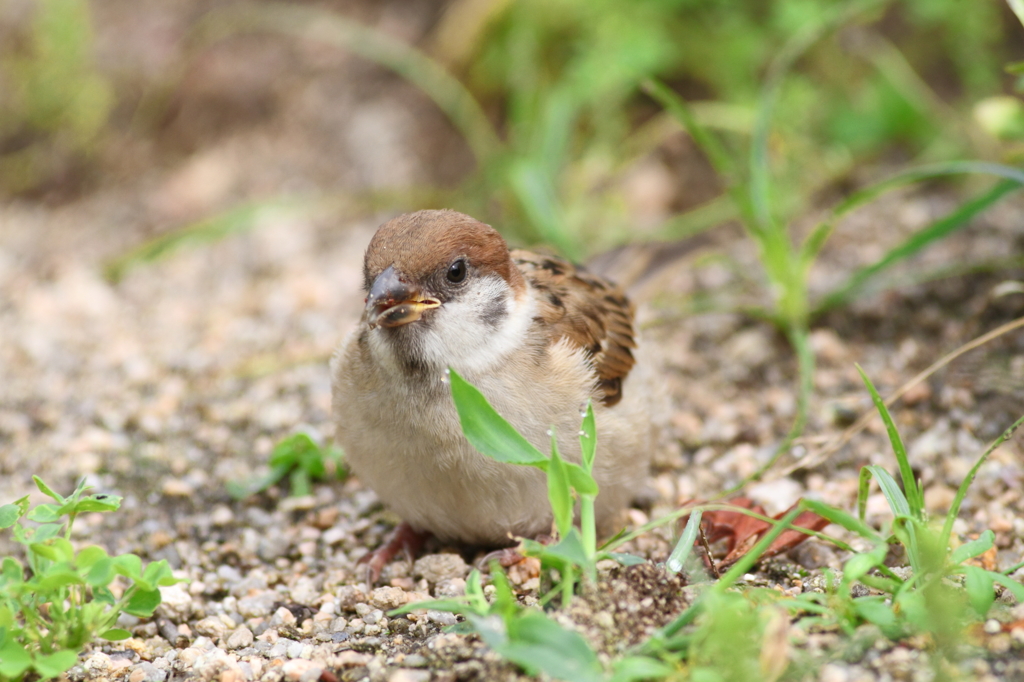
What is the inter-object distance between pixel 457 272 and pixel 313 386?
1638 millimetres

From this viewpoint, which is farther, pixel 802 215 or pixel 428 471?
pixel 802 215

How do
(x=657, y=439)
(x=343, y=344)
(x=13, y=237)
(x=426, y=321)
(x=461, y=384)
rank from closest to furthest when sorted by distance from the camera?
1. (x=461, y=384)
2. (x=426, y=321)
3. (x=343, y=344)
4. (x=657, y=439)
5. (x=13, y=237)

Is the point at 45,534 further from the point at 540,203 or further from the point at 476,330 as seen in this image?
Answer: the point at 540,203

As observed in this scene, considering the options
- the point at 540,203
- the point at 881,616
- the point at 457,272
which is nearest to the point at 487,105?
the point at 540,203

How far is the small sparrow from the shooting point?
255 centimetres

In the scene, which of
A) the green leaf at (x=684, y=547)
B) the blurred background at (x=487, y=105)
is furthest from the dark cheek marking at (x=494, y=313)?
the blurred background at (x=487, y=105)

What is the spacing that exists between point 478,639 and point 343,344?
40.1 inches

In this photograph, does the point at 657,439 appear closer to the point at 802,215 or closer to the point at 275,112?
the point at 802,215

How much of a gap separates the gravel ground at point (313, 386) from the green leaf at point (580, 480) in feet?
0.78

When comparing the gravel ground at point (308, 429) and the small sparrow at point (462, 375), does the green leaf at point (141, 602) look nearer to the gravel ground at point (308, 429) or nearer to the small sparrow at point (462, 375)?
the gravel ground at point (308, 429)

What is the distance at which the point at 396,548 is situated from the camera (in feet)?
9.80

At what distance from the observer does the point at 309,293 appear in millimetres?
4703

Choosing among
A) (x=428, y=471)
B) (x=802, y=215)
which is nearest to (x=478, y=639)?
(x=428, y=471)

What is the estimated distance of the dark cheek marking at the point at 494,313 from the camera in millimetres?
2668
